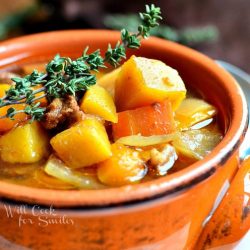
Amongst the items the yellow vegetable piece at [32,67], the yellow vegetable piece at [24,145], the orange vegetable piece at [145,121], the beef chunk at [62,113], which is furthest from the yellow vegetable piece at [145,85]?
the yellow vegetable piece at [32,67]

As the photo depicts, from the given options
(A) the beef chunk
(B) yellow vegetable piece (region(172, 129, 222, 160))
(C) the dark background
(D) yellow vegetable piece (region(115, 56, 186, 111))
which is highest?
(D) yellow vegetable piece (region(115, 56, 186, 111))

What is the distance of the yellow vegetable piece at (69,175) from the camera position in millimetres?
1194

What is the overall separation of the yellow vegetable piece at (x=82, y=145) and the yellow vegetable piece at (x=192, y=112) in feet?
0.91

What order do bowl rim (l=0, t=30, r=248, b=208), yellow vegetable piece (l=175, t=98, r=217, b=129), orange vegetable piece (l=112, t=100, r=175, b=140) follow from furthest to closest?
yellow vegetable piece (l=175, t=98, r=217, b=129), orange vegetable piece (l=112, t=100, r=175, b=140), bowl rim (l=0, t=30, r=248, b=208)

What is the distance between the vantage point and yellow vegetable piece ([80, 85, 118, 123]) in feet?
4.30

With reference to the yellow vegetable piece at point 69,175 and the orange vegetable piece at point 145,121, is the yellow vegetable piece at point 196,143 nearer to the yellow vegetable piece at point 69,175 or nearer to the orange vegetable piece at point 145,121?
the orange vegetable piece at point 145,121

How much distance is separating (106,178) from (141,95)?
0.24 m

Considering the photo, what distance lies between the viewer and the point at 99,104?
1312mm

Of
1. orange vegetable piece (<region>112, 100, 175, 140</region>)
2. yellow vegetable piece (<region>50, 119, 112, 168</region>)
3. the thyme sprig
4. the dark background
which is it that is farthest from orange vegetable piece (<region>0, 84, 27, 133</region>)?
the dark background

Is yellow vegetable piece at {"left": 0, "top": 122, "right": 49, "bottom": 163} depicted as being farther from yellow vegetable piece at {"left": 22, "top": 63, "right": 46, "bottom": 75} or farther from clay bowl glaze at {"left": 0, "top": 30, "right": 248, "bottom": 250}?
yellow vegetable piece at {"left": 22, "top": 63, "right": 46, "bottom": 75}

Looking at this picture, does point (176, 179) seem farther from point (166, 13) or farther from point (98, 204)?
point (166, 13)

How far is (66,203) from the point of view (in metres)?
1.06

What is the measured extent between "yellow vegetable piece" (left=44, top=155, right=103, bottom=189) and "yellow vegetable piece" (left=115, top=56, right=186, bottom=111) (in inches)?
9.3

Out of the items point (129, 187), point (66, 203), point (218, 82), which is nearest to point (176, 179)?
point (129, 187)
